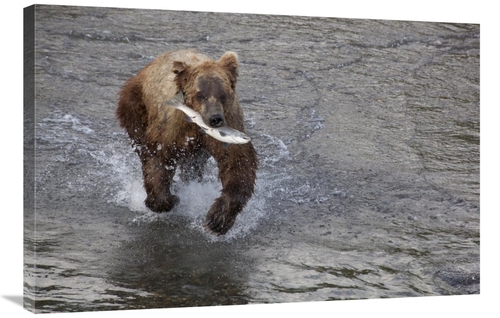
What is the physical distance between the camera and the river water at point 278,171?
24.6ft

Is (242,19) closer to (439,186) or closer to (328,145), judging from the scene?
(328,145)

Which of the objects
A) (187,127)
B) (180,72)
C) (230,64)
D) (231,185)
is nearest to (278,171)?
(231,185)

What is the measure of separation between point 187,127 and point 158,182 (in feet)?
1.93

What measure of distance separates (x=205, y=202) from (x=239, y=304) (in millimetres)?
911

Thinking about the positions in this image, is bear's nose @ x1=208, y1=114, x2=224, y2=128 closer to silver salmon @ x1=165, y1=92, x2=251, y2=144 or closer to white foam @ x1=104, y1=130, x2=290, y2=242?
silver salmon @ x1=165, y1=92, x2=251, y2=144

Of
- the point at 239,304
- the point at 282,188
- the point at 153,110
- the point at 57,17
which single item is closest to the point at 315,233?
the point at 282,188

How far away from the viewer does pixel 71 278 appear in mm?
7402

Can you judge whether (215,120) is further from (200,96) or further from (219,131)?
(200,96)

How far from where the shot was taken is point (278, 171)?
8617 millimetres

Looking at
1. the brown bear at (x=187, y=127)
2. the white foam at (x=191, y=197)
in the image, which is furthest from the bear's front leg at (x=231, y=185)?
the white foam at (x=191, y=197)

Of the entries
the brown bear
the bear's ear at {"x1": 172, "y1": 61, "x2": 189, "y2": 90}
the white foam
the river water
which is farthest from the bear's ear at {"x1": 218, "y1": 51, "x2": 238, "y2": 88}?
the white foam

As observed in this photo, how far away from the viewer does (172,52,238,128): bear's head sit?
7.53 metres

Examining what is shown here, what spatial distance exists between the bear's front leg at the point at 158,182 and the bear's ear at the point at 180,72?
695 millimetres

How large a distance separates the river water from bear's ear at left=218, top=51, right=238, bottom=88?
43cm
